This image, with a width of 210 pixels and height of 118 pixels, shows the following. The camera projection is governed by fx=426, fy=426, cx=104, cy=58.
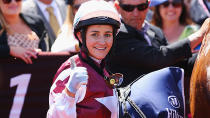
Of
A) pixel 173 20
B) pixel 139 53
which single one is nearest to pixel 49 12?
pixel 173 20

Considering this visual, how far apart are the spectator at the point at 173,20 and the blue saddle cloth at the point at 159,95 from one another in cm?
314

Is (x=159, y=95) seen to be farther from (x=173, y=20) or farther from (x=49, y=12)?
(x=173, y=20)

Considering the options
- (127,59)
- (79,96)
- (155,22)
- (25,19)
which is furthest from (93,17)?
(155,22)

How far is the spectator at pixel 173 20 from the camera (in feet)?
20.3

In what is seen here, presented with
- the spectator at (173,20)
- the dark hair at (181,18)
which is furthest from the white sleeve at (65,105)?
the dark hair at (181,18)

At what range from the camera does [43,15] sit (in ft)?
18.8

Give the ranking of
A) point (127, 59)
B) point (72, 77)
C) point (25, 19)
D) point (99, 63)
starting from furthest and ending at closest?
point (25, 19), point (127, 59), point (99, 63), point (72, 77)

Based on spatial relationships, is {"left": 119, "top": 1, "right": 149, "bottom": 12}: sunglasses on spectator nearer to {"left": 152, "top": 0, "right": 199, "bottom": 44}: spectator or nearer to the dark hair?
{"left": 152, "top": 0, "right": 199, "bottom": 44}: spectator

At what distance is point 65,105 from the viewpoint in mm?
2748

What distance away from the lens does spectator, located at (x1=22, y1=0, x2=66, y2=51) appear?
5594mm

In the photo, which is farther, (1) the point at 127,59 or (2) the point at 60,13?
(2) the point at 60,13

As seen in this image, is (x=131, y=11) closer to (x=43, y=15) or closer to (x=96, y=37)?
(x=96, y=37)

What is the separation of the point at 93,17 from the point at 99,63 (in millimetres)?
360

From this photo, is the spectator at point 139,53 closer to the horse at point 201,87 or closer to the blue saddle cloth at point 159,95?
the blue saddle cloth at point 159,95
